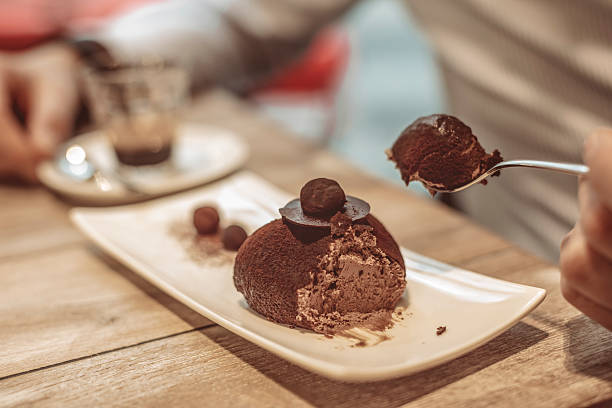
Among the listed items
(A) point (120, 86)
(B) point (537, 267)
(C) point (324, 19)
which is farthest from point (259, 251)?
(C) point (324, 19)

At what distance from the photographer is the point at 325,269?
883 millimetres

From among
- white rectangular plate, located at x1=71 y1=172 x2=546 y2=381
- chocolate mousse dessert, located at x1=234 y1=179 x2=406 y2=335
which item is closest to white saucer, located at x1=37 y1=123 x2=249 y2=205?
white rectangular plate, located at x1=71 y1=172 x2=546 y2=381

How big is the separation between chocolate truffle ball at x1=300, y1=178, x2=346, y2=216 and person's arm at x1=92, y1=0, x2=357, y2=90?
134 cm

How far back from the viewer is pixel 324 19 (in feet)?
7.11

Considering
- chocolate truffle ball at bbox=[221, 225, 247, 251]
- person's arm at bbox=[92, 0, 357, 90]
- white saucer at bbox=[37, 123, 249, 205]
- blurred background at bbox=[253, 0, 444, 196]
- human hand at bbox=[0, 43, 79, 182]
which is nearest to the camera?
chocolate truffle ball at bbox=[221, 225, 247, 251]

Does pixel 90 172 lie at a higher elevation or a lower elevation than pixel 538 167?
lower

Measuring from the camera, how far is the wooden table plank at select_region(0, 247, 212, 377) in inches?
35.3

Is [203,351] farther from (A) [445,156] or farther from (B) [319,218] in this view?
(A) [445,156]

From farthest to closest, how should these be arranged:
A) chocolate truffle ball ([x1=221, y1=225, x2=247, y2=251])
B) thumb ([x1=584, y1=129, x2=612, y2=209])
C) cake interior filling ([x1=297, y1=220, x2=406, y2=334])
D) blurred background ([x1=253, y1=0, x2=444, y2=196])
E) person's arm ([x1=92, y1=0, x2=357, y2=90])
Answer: blurred background ([x1=253, y1=0, x2=444, y2=196])
person's arm ([x1=92, y1=0, x2=357, y2=90])
chocolate truffle ball ([x1=221, y1=225, x2=247, y2=251])
cake interior filling ([x1=297, y1=220, x2=406, y2=334])
thumb ([x1=584, y1=129, x2=612, y2=209])

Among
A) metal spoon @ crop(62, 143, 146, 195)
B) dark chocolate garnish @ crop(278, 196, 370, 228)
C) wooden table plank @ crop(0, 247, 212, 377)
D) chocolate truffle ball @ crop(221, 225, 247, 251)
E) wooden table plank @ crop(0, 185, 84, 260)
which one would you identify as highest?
dark chocolate garnish @ crop(278, 196, 370, 228)

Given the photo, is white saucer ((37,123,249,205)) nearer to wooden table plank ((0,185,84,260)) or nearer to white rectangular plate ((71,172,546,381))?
wooden table plank ((0,185,84,260))

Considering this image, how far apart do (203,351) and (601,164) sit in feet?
1.88

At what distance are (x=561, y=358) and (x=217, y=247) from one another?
63cm

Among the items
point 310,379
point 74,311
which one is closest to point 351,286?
point 310,379
